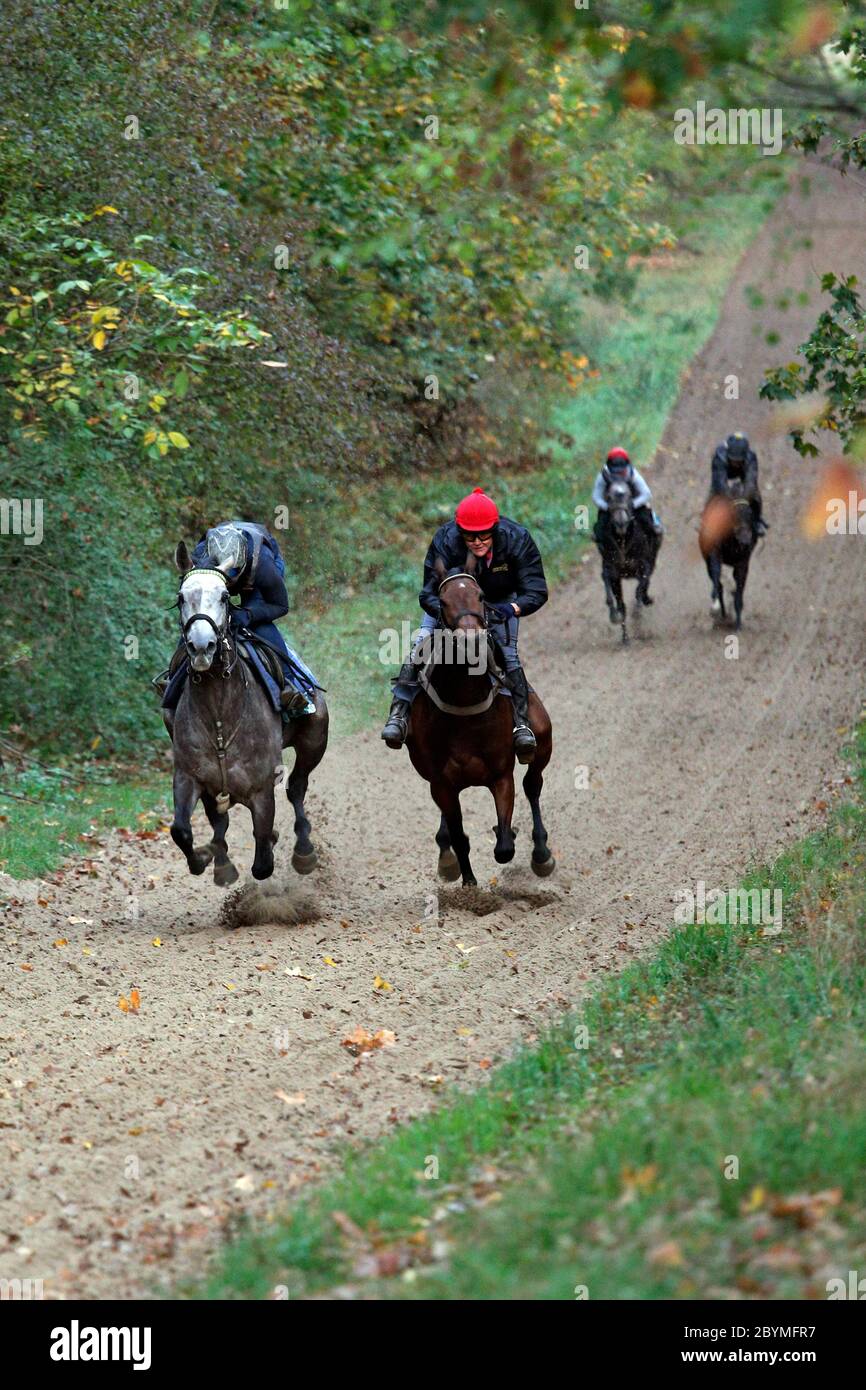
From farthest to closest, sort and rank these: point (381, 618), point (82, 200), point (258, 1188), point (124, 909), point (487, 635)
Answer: point (381, 618) < point (82, 200) < point (124, 909) < point (487, 635) < point (258, 1188)

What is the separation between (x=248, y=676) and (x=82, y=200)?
6024mm

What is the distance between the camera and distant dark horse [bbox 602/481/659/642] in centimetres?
2150

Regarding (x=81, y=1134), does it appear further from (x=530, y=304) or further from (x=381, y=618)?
(x=530, y=304)

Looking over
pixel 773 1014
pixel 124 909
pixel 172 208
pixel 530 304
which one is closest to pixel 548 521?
pixel 530 304

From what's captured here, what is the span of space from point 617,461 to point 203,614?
1204 centimetres

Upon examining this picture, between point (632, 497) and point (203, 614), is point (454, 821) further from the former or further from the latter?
point (632, 497)

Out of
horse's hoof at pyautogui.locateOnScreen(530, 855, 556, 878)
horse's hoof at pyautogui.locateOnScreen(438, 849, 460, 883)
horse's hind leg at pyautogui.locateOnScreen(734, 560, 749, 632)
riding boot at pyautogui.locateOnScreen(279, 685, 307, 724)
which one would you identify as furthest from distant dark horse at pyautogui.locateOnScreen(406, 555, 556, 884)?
horse's hind leg at pyautogui.locateOnScreen(734, 560, 749, 632)

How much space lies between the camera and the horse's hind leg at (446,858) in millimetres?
12242

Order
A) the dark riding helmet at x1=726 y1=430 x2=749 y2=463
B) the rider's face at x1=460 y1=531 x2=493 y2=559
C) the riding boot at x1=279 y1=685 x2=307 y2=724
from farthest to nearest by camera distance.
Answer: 1. the dark riding helmet at x1=726 y1=430 x2=749 y2=463
2. the riding boot at x1=279 y1=685 x2=307 y2=724
3. the rider's face at x1=460 y1=531 x2=493 y2=559

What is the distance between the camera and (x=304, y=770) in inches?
532

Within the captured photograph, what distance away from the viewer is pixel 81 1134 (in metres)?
7.50

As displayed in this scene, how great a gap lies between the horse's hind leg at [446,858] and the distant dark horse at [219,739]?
1.33 meters

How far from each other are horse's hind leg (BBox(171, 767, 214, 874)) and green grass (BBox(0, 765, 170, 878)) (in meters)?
2.25

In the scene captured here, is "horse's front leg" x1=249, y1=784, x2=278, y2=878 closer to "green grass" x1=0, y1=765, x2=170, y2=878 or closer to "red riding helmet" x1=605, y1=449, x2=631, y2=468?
"green grass" x1=0, y1=765, x2=170, y2=878
